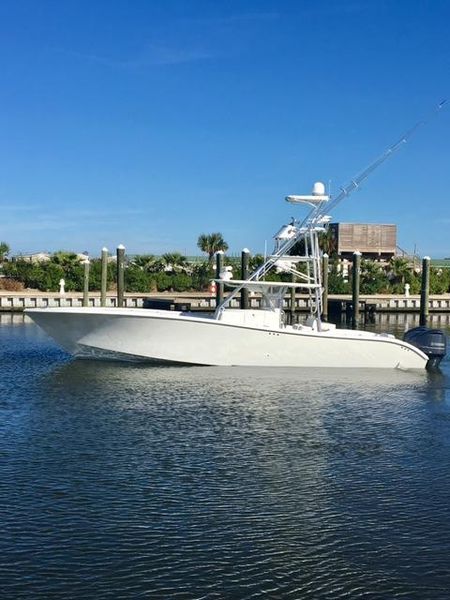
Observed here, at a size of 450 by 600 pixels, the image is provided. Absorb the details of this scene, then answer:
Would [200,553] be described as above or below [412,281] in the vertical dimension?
below

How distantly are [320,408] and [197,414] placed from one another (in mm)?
2988

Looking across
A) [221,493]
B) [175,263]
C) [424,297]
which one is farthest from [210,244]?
[221,493]

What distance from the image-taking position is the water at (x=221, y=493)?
8.32m

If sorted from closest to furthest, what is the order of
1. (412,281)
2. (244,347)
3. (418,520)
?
(418,520)
(244,347)
(412,281)

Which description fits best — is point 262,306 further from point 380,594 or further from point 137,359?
point 380,594

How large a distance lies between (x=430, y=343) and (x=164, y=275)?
41602mm

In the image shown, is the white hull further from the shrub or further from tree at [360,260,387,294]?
tree at [360,260,387,294]

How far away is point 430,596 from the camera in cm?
805

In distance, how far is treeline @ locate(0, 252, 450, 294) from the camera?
196ft

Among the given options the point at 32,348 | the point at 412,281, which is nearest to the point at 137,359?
the point at 32,348

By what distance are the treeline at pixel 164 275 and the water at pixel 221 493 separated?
40937mm

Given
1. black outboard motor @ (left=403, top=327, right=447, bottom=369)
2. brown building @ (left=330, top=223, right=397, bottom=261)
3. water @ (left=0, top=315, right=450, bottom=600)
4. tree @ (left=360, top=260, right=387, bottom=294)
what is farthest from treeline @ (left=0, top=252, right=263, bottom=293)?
water @ (left=0, top=315, right=450, bottom=600)

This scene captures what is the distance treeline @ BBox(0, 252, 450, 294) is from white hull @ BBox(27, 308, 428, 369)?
34.4 meters

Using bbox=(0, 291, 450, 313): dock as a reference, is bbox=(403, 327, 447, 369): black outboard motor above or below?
below
